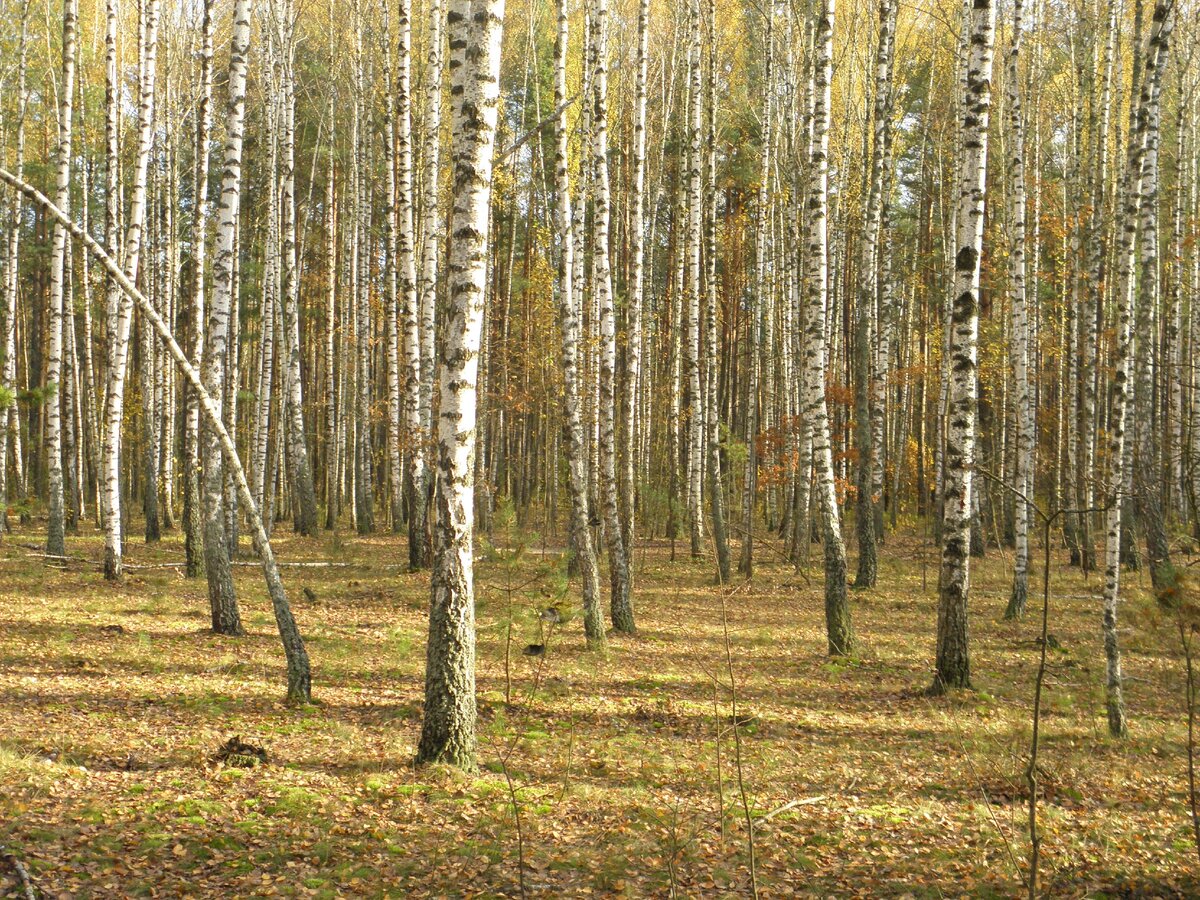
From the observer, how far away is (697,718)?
782cm

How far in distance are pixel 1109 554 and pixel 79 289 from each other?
95.4 feet

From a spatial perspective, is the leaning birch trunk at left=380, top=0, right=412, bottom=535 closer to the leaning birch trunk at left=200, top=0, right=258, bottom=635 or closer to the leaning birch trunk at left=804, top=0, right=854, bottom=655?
the leaning birch trunk at left=200, top=0, right=258, bottom=635

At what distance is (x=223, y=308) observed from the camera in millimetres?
9180

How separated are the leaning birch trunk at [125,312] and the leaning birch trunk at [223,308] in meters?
3.11

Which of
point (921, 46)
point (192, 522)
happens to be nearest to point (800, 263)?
point (921, 46)

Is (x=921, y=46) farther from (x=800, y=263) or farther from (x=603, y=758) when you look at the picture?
(x=603, y=758)

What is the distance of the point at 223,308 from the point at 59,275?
5.69m

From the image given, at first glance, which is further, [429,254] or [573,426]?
[429,254]

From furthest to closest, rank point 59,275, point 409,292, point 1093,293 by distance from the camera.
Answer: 1. point 1093,293
2. point 409,292
3. point 59,275

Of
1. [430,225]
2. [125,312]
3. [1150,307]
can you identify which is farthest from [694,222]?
[125,312]

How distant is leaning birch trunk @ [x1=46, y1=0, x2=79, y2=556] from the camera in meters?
11.8

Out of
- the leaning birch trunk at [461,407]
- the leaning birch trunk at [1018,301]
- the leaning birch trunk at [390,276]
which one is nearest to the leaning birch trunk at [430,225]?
the leaning birch trunk at [390,276]

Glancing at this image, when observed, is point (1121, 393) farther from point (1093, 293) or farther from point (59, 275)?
point (59, 275)

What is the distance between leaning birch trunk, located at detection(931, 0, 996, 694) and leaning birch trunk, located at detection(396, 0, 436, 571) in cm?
774
